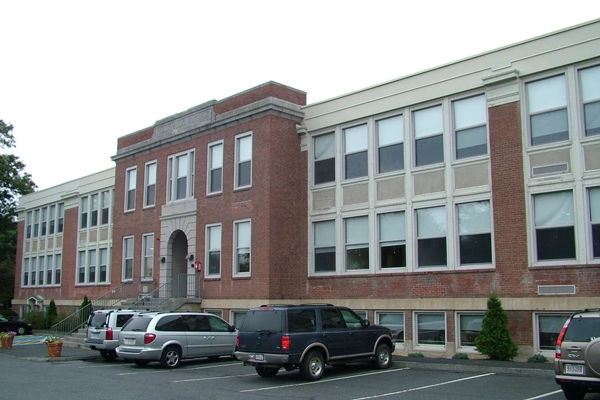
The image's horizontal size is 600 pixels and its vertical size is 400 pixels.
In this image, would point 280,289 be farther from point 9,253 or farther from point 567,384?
point 9,253

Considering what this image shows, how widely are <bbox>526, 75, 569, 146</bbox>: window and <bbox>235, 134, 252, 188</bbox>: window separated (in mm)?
10999

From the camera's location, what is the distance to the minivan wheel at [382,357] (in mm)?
17078

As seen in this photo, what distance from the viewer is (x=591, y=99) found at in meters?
17.8

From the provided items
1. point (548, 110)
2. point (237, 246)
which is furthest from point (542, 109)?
point (237, 246)

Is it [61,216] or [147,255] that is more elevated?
[61,216]

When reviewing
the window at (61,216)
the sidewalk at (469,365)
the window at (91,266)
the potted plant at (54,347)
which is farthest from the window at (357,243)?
the window at (61,216)

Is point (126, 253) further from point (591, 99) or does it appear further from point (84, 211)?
point (591, 99)

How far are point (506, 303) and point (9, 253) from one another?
187 ft

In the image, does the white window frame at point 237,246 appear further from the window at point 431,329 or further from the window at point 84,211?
the window at point 84,211

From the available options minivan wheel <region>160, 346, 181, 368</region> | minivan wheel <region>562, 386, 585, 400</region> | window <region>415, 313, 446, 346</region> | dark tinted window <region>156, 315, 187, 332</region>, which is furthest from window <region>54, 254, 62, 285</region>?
minivan wheel <region>562, 386, 585, 400</region>

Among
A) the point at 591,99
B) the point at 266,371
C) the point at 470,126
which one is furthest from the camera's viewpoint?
the point at 470,126

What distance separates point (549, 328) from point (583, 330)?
7.17 metres

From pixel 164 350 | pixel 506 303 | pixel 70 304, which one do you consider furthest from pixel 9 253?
pixel 506 303

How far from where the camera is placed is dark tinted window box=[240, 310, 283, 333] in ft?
50.4
